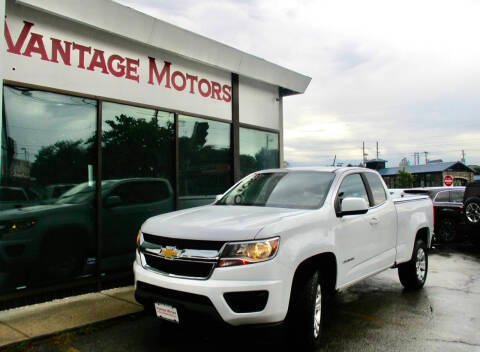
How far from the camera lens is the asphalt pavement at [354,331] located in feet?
13.8

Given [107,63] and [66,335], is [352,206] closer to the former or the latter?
[66,335]

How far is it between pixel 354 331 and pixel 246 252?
6.54ft

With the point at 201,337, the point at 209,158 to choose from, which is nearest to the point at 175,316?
the point at 201,337

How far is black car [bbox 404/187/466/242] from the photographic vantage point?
12.6 metres

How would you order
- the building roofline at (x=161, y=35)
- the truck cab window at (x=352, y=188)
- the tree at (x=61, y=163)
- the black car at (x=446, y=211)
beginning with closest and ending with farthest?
the truck cab window at (x=352, y=188) < the tree at (x=61, y=163) < the building roofline at (x=161, y=35) < the black car at (x=446, y=211)

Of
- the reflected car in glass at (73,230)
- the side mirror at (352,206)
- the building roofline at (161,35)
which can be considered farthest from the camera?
the building roofline at (161,35)

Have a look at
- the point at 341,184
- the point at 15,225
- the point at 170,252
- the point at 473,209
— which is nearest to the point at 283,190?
the point at 341,184

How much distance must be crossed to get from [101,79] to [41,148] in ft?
4.74

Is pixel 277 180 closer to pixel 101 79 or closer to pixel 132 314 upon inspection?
pixel 132 314

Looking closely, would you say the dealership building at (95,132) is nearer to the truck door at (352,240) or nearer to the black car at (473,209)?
the truck door at (352,240)

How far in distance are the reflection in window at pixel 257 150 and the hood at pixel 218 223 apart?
16.5ft

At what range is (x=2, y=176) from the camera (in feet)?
17.7

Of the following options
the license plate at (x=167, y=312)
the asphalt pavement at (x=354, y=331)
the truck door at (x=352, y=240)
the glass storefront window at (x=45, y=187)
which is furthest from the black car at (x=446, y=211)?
the license plate at (x=167, y=312)

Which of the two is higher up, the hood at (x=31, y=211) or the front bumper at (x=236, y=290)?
the hood at (x=31, y=211)
